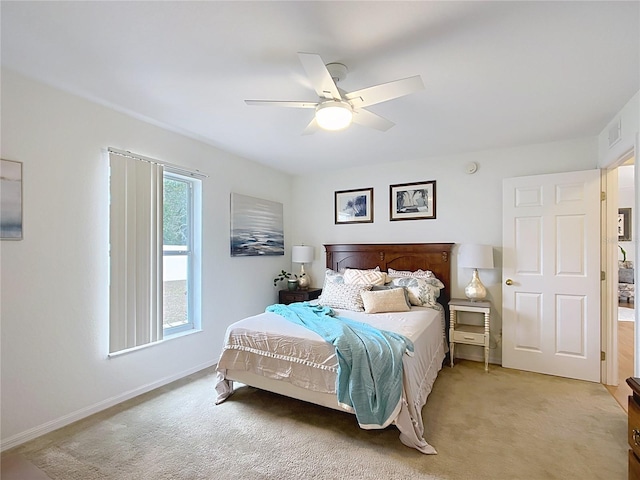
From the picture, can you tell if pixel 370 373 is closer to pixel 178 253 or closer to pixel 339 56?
pixel 339 56

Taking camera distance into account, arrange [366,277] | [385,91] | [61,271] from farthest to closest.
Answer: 1. [366,277]
2. [61,271]
3. [385,91]

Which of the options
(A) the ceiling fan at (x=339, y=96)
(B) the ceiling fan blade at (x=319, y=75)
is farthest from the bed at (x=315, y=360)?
(B) the ceiling fan blade at (x=319, y=75)

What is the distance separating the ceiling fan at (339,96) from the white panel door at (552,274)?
2.31 meters

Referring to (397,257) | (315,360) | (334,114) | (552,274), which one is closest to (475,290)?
(552,274)

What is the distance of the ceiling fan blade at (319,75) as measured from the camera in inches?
62.4

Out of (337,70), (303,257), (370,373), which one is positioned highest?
(337,70)

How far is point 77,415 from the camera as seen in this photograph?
244 centimetres

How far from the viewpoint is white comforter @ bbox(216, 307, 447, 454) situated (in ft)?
6.91

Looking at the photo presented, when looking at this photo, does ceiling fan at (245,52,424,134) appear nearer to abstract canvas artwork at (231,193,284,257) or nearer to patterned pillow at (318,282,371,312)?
patterned pillow at (318,282,371,312)

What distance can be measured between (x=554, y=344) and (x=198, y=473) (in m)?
3.54

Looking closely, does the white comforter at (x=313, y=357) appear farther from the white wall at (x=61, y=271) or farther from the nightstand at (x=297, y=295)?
the nightstand at (x=297, y=295)

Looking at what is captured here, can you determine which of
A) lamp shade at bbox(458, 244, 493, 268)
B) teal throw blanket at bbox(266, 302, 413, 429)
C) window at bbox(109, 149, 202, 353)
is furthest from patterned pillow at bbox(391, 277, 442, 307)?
window at bbox(109, 149, 202, 353)

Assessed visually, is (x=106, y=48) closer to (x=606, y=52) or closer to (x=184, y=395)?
(x=184, y=395)

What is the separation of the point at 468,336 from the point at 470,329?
0.48 ft
